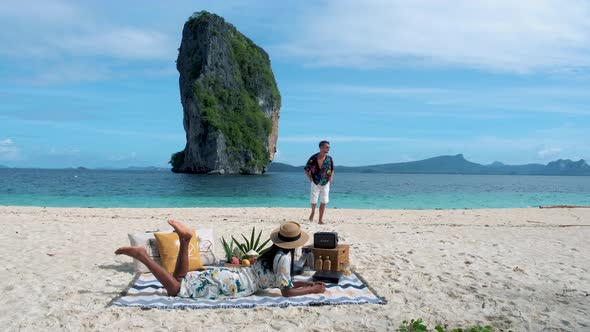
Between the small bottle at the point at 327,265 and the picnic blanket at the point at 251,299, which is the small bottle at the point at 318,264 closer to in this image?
the small bottle at the point at 327,265

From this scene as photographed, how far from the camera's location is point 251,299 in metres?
5.41

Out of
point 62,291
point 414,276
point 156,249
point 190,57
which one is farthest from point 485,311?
point 190,57

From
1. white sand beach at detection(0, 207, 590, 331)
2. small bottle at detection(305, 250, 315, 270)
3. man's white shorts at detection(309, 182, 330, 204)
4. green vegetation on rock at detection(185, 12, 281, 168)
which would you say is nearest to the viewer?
white sand beach at detection(0, 207, 590, 331)

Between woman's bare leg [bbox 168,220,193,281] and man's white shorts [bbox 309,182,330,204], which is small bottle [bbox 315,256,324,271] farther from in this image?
man's white shorts [bbox 309,182,330,204]

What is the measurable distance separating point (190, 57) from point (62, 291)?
268 feet

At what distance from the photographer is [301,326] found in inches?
184

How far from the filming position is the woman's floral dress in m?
5.41

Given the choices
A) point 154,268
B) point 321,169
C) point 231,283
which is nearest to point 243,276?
point 231,283

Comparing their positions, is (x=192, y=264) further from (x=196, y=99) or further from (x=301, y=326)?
(x=196, y=99)

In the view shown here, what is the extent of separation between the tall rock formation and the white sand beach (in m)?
66.1

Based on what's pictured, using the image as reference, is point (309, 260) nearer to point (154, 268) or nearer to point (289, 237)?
point (289, 237)

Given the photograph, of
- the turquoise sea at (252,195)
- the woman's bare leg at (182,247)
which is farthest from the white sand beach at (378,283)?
the turquoise sea at (252,195)

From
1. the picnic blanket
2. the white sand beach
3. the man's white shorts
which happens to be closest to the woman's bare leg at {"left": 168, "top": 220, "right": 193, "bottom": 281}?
the picnic blanket

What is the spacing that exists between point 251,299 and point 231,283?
0.29 metres
